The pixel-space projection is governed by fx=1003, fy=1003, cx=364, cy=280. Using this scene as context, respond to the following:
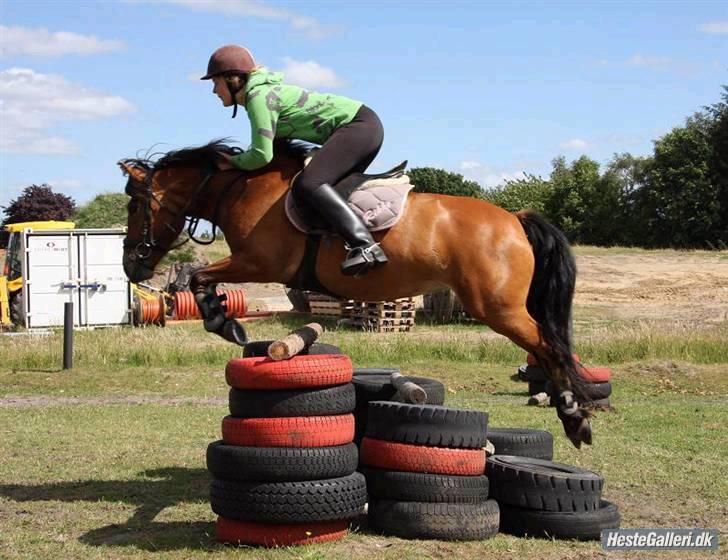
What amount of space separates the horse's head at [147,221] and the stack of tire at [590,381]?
11.2 ft

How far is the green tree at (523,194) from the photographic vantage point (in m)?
64.2

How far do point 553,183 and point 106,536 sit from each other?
60.1 metres

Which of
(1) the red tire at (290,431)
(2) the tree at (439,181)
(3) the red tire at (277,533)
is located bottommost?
(3) the red tire at (277,533)

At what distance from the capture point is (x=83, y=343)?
20.4 metres

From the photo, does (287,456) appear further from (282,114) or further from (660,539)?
(282,114)

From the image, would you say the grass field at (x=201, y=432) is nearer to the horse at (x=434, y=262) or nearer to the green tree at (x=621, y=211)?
the horse at (x=434, y=262)

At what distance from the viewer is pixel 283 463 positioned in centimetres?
640

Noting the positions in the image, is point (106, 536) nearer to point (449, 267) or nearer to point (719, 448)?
point (449, 267)

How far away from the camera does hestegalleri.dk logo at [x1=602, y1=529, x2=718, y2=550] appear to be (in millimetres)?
6465

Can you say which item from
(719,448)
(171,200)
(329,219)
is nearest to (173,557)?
(329,219)

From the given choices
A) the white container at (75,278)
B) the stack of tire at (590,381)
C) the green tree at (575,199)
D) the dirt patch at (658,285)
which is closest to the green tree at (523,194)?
the green tree at (575,199)

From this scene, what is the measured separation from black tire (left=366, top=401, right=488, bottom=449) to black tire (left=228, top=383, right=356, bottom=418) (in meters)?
0.37

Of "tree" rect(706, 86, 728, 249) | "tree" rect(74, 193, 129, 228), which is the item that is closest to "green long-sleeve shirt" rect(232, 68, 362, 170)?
"tree" rect(74, 193, 129, 228)

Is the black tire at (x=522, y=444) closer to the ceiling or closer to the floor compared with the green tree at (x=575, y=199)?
closer to the floor
